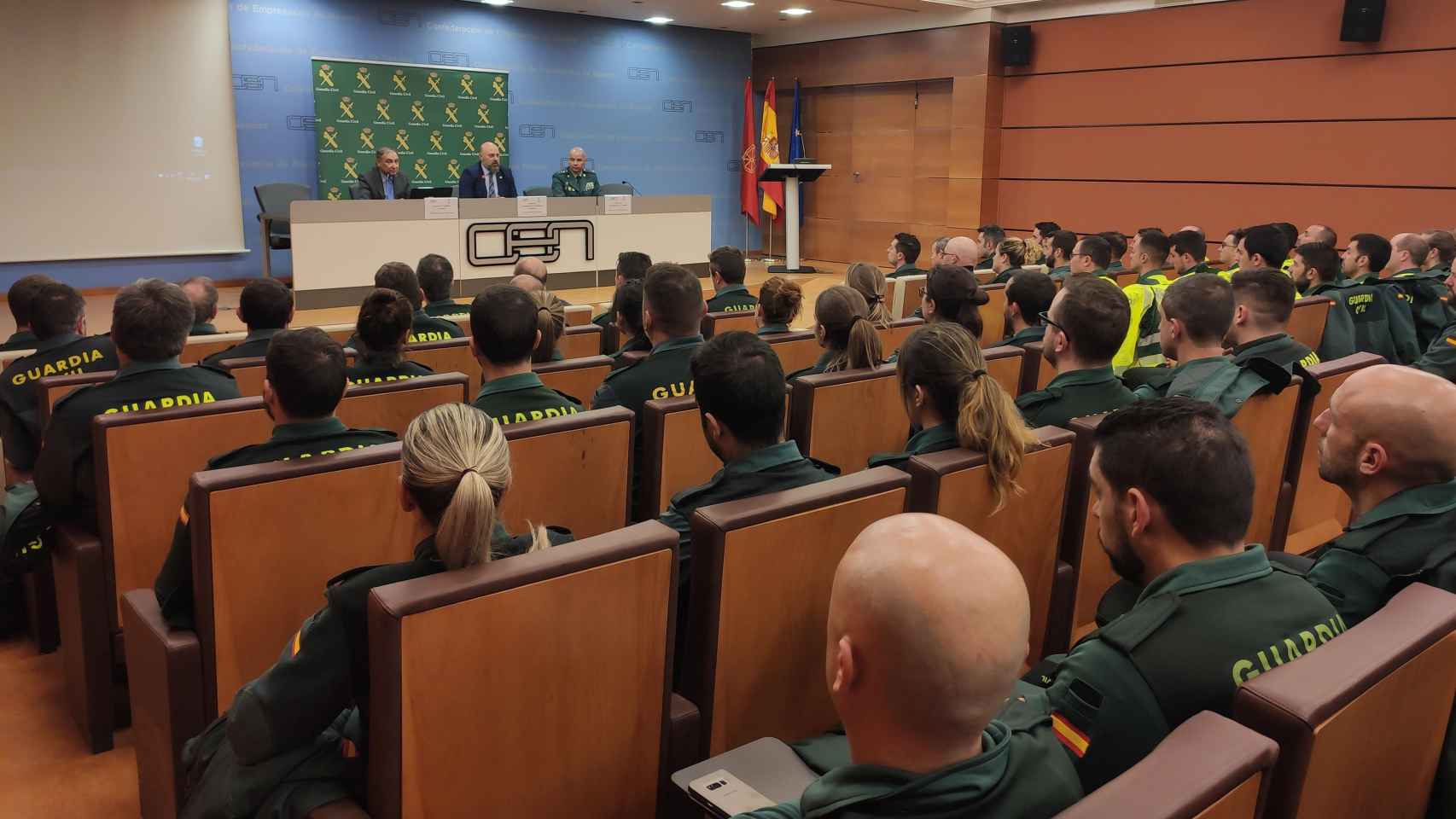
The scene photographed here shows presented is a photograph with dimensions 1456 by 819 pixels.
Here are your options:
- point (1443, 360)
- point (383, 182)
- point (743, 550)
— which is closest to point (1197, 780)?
point (743, 550)

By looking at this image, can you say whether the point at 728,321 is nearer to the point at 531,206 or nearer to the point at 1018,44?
the point at 531,206

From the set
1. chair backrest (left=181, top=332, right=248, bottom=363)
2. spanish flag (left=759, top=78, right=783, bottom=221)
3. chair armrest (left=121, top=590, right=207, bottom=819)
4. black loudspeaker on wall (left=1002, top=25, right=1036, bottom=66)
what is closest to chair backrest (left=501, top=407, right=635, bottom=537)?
chair armrest (left=121, top=590, right=207, bottom=819)

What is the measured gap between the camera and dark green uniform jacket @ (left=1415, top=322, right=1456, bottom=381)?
12.5 ft

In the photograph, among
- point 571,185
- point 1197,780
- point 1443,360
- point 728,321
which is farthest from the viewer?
point 571,185

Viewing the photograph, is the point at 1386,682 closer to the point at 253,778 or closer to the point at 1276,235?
the point at 253,778

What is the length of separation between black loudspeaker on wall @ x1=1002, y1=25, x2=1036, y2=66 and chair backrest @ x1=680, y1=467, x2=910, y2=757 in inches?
399

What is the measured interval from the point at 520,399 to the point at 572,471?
40 centimetres

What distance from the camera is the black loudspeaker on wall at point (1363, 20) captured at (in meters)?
8.19

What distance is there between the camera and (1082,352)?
2.82 meters

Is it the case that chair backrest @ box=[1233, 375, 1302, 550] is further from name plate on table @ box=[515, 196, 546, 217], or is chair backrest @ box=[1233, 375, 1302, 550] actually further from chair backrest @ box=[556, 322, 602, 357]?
name plate on table @ box=[515, 196, 546, 217]

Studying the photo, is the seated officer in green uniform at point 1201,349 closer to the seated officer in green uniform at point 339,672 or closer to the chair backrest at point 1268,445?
the chair backrest at point 1268,445

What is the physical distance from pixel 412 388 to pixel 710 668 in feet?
Answer: 4.60

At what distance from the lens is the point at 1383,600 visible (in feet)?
5.72

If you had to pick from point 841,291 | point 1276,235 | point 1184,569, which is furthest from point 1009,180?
point 1184,569
